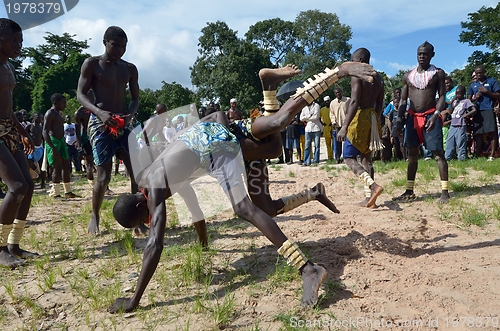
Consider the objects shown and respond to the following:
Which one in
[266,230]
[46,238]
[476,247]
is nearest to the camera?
[266,230]

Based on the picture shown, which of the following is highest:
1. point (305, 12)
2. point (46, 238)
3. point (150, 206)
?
point (305, 12)

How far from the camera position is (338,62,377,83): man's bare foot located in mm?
2664

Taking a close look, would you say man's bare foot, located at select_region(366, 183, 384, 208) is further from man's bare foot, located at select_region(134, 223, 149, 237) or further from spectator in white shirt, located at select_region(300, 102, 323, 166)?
spectator in white shirt, located at select_region(300, 102, 323, 166)

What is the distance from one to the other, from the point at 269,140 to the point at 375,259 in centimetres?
121

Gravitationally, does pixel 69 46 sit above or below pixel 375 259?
above

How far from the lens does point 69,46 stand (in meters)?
42.3

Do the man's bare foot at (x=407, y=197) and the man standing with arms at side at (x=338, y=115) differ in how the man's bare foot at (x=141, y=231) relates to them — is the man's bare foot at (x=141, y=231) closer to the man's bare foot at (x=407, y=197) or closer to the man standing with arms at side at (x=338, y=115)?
the man's bare foot at (x=407, y=197)

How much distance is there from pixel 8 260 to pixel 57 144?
13.6 ft

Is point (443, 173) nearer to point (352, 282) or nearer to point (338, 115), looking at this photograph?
point (352, 282)

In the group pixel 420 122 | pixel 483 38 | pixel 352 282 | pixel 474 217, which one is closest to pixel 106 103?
pixel 352 282

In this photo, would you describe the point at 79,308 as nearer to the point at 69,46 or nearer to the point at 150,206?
the point at 150,206

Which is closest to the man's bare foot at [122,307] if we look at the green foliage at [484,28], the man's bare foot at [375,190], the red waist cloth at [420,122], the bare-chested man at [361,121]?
the man's bare foot at [375,190]

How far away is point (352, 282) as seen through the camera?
2541 millimetres

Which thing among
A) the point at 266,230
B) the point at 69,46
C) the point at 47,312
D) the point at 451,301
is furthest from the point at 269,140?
the point at 69,46
